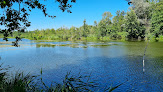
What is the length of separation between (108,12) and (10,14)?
79.5 metres

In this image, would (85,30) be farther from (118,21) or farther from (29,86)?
(29,86)

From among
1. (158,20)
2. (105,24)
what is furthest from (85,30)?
(158,20)

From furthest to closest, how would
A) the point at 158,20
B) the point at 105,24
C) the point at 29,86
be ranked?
1. the point at 105,24
2. the point at 158,20
3. the point at 29,86

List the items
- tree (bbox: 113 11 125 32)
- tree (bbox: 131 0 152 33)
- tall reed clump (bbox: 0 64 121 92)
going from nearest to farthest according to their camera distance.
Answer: tall reed clump (bbox: 0 64 121 92), tree (bbox: 131 0 152 33), tree (bbox: 113 11 125 32)

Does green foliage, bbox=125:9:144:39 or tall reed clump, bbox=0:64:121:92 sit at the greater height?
green foliage, bbox=125:9:144:39

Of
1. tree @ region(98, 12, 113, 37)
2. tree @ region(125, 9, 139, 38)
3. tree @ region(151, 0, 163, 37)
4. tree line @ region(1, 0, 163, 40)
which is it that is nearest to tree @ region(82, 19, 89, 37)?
tree line @ region(1, 0, 163, 40)

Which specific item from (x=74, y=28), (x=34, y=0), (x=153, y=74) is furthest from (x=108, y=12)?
(x=34, y=0)

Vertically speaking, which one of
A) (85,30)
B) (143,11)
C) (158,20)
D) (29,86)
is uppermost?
(143,11)

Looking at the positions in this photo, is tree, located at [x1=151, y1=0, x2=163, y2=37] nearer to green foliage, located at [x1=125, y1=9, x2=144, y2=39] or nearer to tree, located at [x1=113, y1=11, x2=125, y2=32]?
green foliage, located at [x1=125, y1=9, x2=144, y2=39]

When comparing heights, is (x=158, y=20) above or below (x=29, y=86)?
above

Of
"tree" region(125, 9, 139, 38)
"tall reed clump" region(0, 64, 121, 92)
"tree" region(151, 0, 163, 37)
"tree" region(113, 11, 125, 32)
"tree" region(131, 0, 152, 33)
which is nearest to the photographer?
"tall reed clump" region(0, 64, 121, 92)

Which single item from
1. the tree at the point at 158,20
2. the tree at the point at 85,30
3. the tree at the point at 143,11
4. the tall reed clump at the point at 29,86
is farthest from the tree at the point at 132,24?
the tall reed clump at the point at 29,86

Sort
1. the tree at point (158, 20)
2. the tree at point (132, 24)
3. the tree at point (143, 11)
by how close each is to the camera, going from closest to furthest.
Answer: the tree at point (158, 20) → the tree at point (143, 11) → the tree at point (132, 24)

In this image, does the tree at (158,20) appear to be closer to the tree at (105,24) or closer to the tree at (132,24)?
the tree at (132,24)
